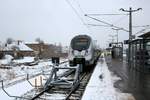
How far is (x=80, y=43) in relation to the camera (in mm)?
25750

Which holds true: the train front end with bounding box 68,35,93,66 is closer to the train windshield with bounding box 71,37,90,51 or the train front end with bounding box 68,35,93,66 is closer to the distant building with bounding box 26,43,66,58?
the train windshield with bounding box 71,37,90,51

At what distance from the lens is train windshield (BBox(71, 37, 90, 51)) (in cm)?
2562

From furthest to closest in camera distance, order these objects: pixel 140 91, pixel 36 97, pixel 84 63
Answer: pixel 84 63 → pixel 140 91 → pixel 36 97

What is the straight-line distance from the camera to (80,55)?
2538 cm

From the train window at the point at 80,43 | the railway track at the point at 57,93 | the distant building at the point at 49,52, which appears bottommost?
the railway track at the point at 57,93

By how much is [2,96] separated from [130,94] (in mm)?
5245

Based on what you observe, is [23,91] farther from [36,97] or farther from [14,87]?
[36,97]

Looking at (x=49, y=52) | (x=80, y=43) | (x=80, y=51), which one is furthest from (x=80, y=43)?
(x=49, y=52)

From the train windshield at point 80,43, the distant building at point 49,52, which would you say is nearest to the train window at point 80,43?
the train windshield at point 80,43

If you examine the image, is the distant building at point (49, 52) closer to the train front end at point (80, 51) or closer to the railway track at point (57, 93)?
the train front end at point (80, 51)

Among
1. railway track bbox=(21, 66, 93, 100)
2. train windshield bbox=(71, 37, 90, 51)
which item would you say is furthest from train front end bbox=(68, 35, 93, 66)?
railway track bbox=(21, 66, 93, 100)

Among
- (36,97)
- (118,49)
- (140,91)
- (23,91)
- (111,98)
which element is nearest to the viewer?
(111,98)

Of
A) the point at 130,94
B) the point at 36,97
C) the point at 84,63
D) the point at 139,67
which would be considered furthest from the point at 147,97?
the point at 84,63

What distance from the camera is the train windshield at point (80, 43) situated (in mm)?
25625
